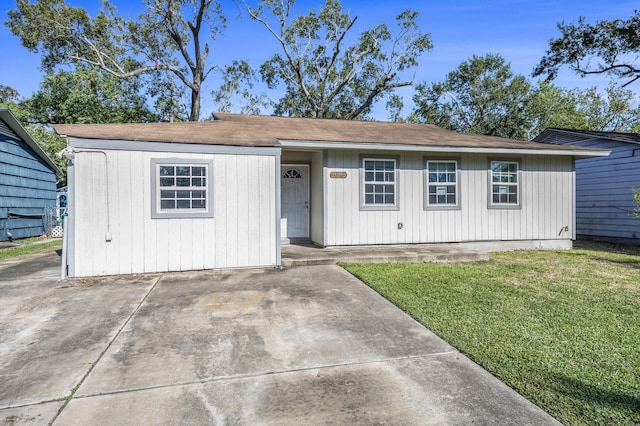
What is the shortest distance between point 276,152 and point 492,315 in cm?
444

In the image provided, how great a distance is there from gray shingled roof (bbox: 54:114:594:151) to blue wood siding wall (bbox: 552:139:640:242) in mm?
3290

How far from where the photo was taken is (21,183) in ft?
40.4

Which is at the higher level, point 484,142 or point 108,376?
point 484,142

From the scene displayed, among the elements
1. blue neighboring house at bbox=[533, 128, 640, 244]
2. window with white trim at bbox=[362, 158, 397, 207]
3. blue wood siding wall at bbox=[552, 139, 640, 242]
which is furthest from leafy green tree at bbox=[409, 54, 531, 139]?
window with white trim at bbox=[362, 158, 397, 207]

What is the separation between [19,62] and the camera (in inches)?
782

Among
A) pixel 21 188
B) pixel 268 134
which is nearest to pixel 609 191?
pixel 268 134

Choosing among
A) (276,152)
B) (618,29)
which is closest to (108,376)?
(276,152)

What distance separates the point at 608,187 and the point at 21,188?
19274 millimetres

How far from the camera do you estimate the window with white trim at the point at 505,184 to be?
8.84 metres

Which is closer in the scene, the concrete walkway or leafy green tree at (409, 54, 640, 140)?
the concrete walkway

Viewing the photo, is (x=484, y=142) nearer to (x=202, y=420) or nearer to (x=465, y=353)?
(x=465, y=353)

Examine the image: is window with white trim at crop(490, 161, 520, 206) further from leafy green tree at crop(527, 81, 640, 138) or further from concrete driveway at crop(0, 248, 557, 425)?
leafy green tree at crop(527, 81, 640, 138)

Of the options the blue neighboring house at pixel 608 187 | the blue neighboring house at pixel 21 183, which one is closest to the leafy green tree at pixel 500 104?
the blue neighboring house at pixel 608 187

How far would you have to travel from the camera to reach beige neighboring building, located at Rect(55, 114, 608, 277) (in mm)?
5875
